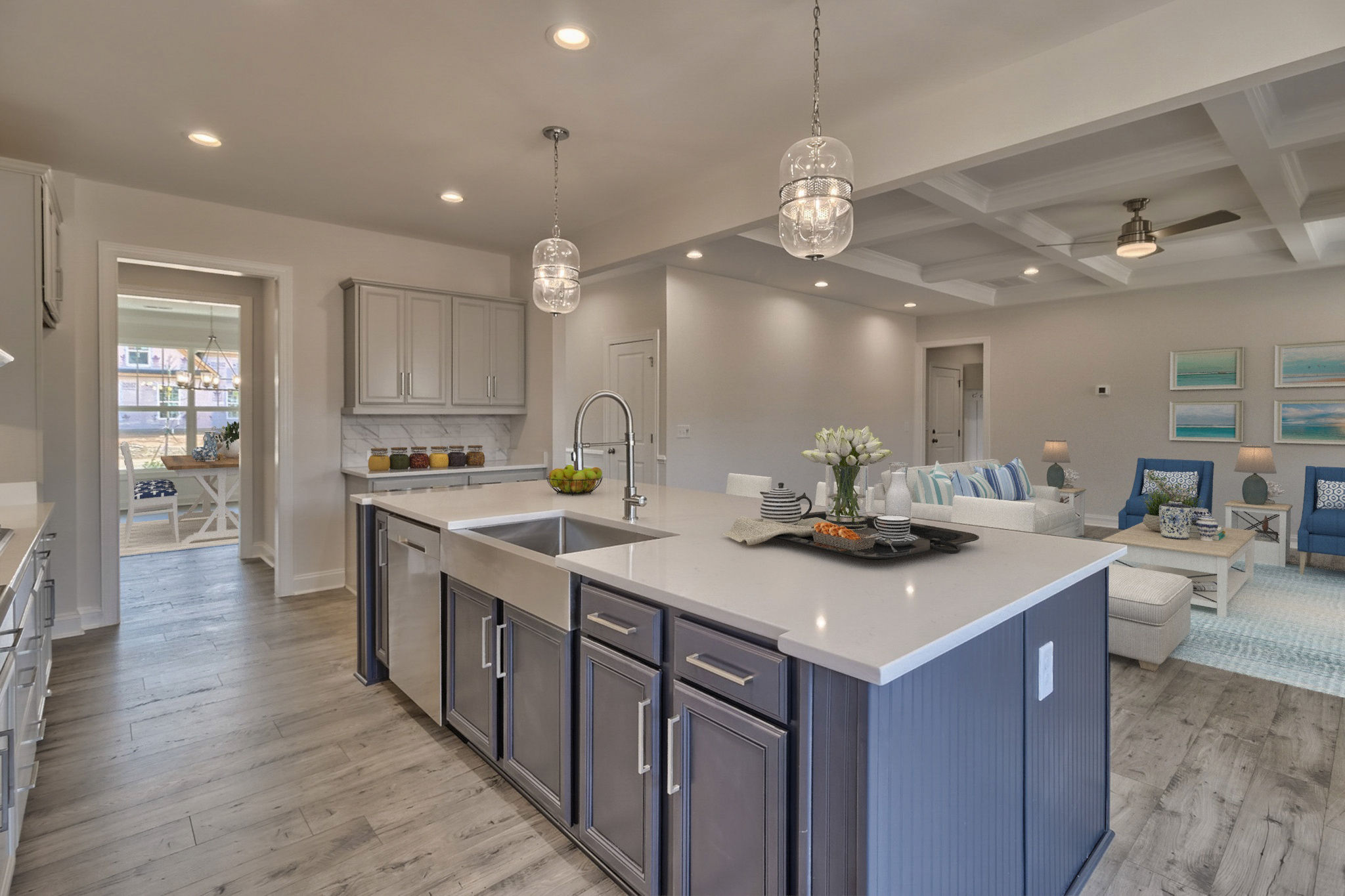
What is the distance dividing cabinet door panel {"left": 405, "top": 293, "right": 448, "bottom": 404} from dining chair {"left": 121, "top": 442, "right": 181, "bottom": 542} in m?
3.73

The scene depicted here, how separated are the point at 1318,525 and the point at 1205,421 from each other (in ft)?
5.64

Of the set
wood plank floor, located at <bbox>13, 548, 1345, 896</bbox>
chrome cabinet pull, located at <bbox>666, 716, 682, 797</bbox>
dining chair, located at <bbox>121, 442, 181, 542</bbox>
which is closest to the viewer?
chrome cabinet pull, located at <bbox>666, 716, 682, 797</bbox>

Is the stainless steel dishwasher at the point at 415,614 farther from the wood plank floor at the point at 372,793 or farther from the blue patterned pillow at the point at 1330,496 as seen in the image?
the blue patterned pillow at the point at 1330,496

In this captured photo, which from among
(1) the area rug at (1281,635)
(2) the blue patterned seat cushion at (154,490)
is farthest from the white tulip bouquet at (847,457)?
(2) the blue patterned seat cushion at (154,490)

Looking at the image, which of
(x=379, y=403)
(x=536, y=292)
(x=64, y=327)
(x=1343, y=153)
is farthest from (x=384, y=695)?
(x=1343, y=153)

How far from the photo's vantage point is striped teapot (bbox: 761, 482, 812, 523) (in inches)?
84.0

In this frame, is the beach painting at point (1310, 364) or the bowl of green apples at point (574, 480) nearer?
the bowl of green apples at point (574, 480)

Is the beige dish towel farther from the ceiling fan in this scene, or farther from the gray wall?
the gray wall

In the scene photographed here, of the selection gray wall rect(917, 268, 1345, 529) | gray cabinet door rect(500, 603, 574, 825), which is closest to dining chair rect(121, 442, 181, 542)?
gray cabinet door rect(500, 603, 574, 825)

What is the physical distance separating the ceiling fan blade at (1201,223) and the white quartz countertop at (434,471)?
15.3ft

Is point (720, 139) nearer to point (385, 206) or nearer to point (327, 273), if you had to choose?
point (385, 206)

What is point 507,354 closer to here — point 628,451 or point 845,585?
point 628,451

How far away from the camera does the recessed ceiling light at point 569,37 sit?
7.71 feet

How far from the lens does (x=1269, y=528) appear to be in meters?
5.59
